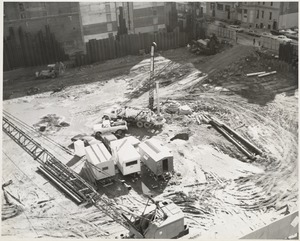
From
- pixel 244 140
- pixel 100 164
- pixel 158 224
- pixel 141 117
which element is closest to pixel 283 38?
pixel 244 140

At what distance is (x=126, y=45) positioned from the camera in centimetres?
4981

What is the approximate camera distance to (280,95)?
35.4 m

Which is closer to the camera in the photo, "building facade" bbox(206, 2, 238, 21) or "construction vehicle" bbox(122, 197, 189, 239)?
"construction vehicle" bbox(122, 197, 189, 239)

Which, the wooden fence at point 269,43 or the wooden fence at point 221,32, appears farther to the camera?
the wooden fence at point 221,32

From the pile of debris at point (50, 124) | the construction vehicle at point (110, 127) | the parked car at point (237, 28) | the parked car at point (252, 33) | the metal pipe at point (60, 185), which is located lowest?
the metal pipe at point (60, 185)

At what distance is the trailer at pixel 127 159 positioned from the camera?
2438 cm

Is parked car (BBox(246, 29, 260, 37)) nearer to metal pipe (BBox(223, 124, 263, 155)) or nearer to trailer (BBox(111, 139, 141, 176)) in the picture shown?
metal pipe (BBox(223, 124, 263, 155))

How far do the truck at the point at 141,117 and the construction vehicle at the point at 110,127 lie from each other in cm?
93

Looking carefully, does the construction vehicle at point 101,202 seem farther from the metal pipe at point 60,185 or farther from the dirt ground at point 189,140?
the dirt ground at point 189,140

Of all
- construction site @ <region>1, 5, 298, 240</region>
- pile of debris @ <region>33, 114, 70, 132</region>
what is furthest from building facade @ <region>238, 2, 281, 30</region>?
pile of debris @ <region>33, 114, 70, 132</region>

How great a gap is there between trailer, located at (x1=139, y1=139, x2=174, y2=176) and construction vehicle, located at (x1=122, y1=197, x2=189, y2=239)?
4.26 m

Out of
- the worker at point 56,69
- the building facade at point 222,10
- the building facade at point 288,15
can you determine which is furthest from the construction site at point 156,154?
the building facade at point 222,10

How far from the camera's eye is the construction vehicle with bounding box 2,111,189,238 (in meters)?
19.5

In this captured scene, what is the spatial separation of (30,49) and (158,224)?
116 ft
